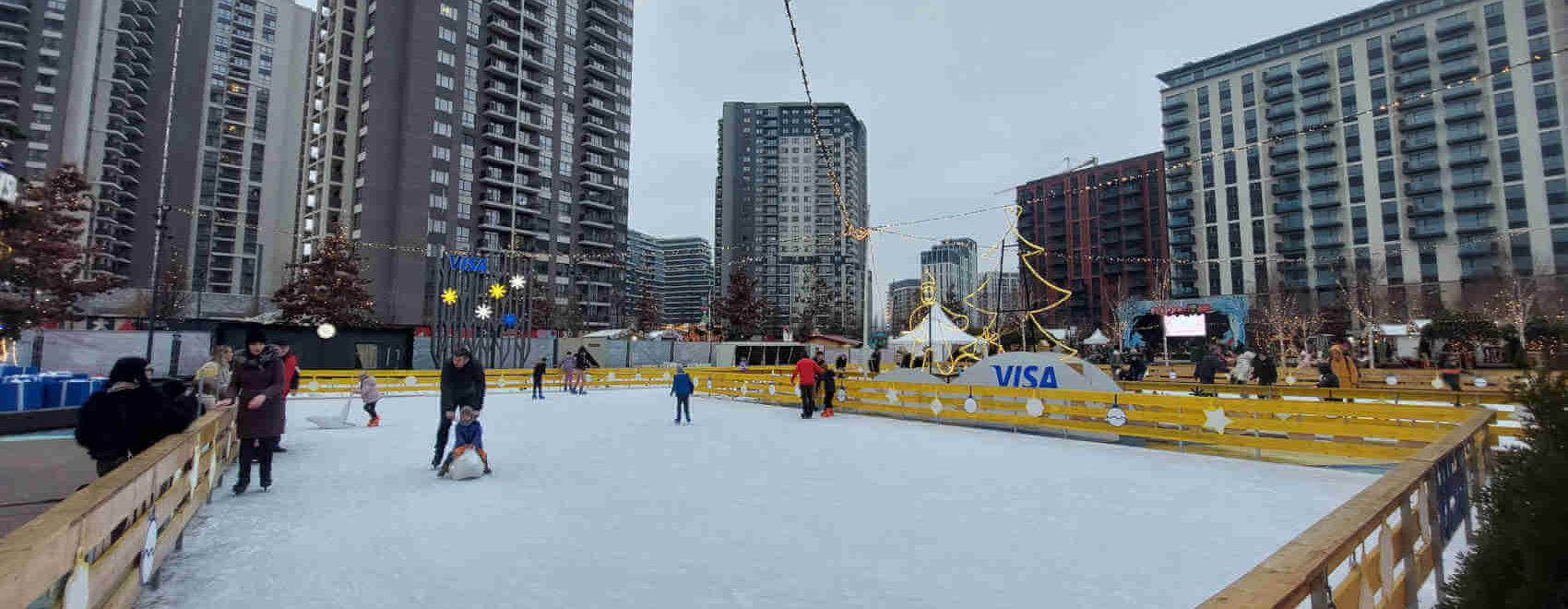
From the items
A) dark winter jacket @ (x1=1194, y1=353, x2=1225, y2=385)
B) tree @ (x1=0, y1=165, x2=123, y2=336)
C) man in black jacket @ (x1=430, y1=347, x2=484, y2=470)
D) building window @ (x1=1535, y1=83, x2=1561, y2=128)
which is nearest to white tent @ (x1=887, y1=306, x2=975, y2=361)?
dark winter jacket @ (x1=1194, y1=353, x2=1225, y2=385)

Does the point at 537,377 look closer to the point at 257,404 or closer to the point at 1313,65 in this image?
the point at 257,404

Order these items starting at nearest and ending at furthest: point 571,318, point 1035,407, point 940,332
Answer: point 1035,407 → point 940,332 → point 571,318

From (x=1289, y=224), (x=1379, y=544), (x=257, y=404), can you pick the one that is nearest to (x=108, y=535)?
(x=257, y=404)

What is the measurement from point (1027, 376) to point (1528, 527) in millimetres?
11011

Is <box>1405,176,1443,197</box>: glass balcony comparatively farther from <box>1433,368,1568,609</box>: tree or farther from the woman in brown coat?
the woman in brown coat

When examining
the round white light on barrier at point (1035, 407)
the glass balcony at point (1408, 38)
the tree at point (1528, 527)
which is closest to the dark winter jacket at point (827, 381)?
the round white light on barrier at point (1035, 407)

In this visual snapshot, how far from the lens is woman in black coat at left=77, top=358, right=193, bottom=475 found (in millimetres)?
4469

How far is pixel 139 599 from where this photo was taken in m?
3.80

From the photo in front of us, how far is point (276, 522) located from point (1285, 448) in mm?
11722

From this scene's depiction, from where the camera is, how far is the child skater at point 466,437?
7410 mm

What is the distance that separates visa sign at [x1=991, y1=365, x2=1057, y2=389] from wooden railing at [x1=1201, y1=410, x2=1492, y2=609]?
7.35 m

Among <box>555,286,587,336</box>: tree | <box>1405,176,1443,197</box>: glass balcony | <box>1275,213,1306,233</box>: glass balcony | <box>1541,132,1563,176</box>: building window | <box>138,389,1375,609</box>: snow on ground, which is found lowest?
<box>138,389,1375,609</box>: snow on ground

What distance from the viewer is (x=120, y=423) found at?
4500 mm

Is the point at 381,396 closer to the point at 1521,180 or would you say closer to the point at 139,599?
the point at 139,599
